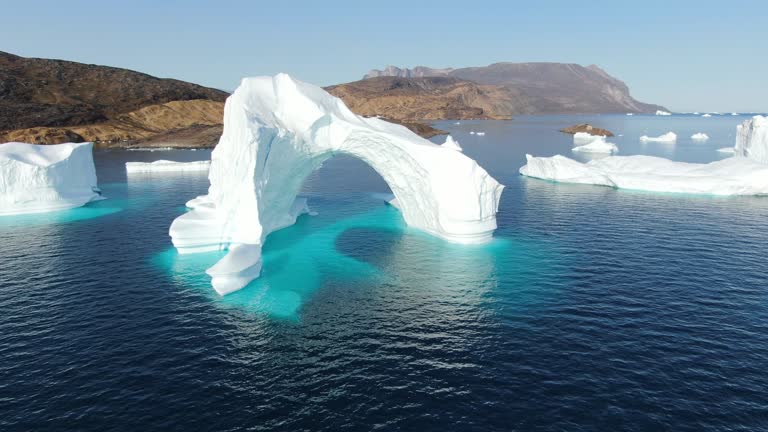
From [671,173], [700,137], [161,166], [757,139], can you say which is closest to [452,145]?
[671,173]

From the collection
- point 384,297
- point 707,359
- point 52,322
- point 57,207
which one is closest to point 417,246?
point 384,297

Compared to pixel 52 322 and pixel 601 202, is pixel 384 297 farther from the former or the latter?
pixel 601 202

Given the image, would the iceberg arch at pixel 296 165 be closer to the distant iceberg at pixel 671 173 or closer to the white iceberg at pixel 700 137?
the distant iceberg at pixel 671 173

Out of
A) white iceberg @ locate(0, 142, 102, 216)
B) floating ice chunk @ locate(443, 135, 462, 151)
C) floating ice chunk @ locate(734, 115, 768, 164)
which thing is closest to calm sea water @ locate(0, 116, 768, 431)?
floating ice chunk @ locate(443, 135, 462, 151)

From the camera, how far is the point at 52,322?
90.6ft

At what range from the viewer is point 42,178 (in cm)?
5822

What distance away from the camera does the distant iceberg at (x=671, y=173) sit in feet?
212

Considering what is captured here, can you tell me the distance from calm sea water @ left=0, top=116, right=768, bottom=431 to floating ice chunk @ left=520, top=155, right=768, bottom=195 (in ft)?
65.5

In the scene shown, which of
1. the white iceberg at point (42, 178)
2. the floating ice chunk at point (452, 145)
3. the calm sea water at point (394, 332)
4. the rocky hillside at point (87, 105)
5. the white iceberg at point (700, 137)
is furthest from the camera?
the white iceberg at point (700, 137)

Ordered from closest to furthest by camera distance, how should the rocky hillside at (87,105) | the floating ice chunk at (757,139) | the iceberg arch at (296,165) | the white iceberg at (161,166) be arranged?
1. the iceberg arch at (296,165)
2. the floating ice chunk at (757,139)
3. the white iceberg at (161,166)
4. the rocky hillside at (87,105)

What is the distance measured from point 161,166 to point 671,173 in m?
86.2

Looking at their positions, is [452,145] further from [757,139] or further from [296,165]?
[757,139]

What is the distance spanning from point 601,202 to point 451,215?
2857 centimetres

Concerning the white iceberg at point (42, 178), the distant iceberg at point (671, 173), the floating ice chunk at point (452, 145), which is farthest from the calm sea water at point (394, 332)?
the distant iceberg at point (671, 173)
